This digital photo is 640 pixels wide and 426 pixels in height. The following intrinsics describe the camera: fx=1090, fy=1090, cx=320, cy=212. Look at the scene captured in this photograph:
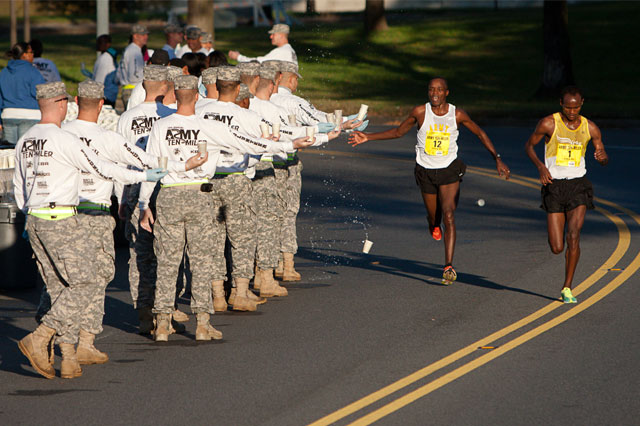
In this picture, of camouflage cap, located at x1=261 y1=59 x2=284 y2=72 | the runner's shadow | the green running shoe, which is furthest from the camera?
the runner's shadow

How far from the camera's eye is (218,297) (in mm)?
10852

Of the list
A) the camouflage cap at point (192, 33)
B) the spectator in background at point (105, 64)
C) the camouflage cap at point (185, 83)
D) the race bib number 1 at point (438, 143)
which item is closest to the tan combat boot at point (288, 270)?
the race bib number 1 at point (438, 143)

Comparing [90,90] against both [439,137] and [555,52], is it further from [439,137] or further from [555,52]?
[555,52]

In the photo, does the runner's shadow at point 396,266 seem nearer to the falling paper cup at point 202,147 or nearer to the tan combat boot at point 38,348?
the falling paper cup at point 202,147

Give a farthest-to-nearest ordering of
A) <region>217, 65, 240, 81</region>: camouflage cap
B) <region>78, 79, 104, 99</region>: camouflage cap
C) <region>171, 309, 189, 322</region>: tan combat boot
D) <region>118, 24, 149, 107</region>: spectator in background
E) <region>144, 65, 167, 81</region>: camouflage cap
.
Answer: <region>118, 24, 149, 107</region>: spectator in background → <region>171, 309, 189, 322</region>: tan combat boot → <region>217, 65, 240, 81</region>: camouflage cap → <region>144, 65, 167, 81</region>: camouflage cap → <region>78, 79, 104, 99</region>: camouflage cap

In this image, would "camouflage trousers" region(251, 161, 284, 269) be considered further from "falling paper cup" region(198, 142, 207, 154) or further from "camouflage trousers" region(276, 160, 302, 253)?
"falling paper cup" region(198, 142, 207, 154)

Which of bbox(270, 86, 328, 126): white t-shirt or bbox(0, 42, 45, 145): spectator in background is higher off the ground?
bbox(270, 86, 328, 126): white t-shirt

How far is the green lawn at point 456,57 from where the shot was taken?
33125 millimetres

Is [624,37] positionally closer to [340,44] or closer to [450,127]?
[340,44]

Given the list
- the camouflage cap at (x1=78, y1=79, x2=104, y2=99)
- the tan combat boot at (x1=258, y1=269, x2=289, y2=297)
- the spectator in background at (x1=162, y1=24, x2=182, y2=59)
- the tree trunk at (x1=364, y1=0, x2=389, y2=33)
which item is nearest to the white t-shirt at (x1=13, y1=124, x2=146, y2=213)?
the camouflage cap at (x1=78, y1=79, x2=104, y2=99)

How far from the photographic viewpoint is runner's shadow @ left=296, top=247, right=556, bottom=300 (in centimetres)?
1202

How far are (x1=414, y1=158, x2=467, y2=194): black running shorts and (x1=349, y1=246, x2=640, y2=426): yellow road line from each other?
2.06 metres

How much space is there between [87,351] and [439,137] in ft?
16.9

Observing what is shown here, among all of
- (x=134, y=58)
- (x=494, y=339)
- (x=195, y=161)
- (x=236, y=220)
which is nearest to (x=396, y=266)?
(x=236, y=220)
